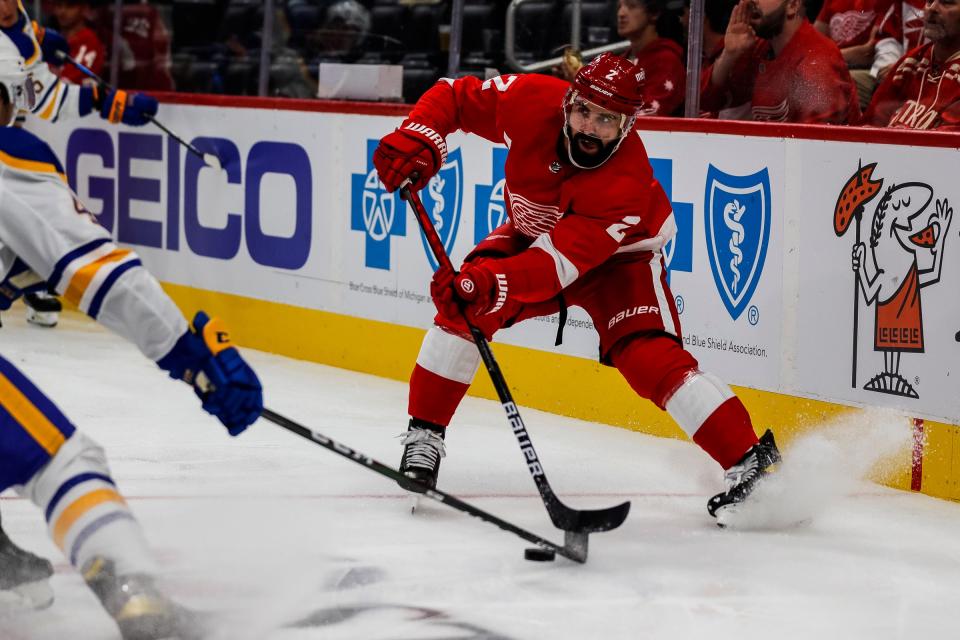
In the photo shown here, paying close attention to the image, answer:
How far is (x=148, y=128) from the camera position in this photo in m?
6.61

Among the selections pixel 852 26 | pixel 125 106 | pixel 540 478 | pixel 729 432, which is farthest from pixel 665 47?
pixel 125 106

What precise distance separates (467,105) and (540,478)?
40.1 inches

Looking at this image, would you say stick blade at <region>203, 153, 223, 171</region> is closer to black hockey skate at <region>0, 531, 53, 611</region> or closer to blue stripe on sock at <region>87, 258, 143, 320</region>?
black hockey skate at <region>0, 531, 53, 611</region>

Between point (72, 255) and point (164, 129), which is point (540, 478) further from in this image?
point (164, 129)

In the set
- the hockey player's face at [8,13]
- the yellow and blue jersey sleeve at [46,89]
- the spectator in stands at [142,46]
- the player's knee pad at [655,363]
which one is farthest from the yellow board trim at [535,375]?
the hockey player's face at [8,13]

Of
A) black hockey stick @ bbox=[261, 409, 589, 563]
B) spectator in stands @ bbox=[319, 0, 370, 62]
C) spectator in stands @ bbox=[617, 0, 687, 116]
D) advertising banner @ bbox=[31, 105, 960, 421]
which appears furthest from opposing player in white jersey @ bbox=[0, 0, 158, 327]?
black hockey stick @ bbox=[261, 409, 589, 563]

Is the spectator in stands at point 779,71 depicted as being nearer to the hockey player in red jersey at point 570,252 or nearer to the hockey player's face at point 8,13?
the hockey player in red jersey at point 570,252

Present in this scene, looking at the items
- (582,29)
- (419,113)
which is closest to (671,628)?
(419,113)

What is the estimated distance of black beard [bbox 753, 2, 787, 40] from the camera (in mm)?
4555

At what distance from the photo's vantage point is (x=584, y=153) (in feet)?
11.4

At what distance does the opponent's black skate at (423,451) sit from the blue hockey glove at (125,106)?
3115 millimetres

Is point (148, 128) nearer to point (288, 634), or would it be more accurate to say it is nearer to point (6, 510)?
point (6, 510)

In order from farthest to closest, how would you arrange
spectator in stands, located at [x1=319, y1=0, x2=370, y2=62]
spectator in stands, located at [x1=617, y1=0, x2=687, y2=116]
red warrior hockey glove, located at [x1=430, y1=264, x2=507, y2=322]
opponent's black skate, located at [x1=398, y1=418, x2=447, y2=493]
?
spectator in stands, located at [x1=319, y1=0, x2=370, y2=62] → spectator in stands, located at [x1=617, y1=0, x2=687, y2=116] → opponent's black skate, located at [x1=398, y1=418, x2=447, y2=493] → red warrior hockey glove, located at [x1=430, y1=264, x2=507, y2=322]

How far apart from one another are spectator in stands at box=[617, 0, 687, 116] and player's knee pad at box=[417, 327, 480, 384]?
4.67 feet
